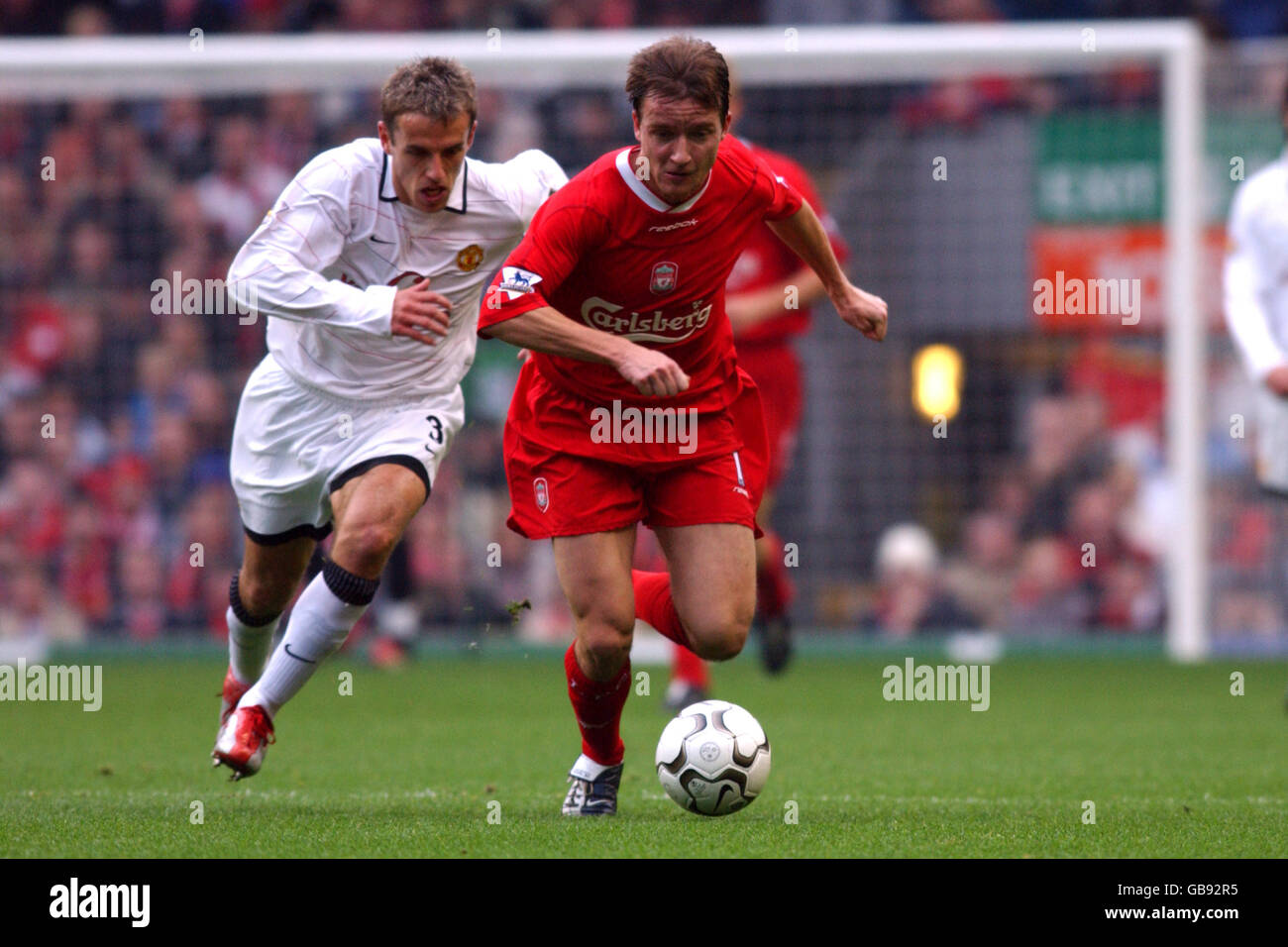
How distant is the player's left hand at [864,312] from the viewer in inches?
213

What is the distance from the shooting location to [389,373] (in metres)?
5.89

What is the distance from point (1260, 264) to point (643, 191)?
4086 millimetres

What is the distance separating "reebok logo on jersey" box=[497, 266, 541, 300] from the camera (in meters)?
4.91

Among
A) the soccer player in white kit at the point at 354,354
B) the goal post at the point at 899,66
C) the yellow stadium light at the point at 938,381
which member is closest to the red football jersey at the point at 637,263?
the soccer player in white kit at the point at 354,354

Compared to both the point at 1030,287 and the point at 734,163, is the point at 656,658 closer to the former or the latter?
the point at 1030,287

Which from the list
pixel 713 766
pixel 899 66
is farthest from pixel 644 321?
pixel 899 66

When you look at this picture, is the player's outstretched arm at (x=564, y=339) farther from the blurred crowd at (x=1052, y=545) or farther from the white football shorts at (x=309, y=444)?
the blurred crowd at (x=1052, y=545)

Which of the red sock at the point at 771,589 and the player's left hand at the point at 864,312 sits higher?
the player's left hand at the point at 864,312

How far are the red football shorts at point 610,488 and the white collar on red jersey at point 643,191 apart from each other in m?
0.64

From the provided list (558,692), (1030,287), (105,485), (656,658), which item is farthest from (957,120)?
(105,485)

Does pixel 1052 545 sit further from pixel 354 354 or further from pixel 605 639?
pixel 605 639

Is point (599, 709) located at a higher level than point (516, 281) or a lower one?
lower

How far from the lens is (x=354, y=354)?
232 inches

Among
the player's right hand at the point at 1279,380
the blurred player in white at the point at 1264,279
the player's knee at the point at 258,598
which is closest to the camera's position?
the player's knee at the point at 258,598
